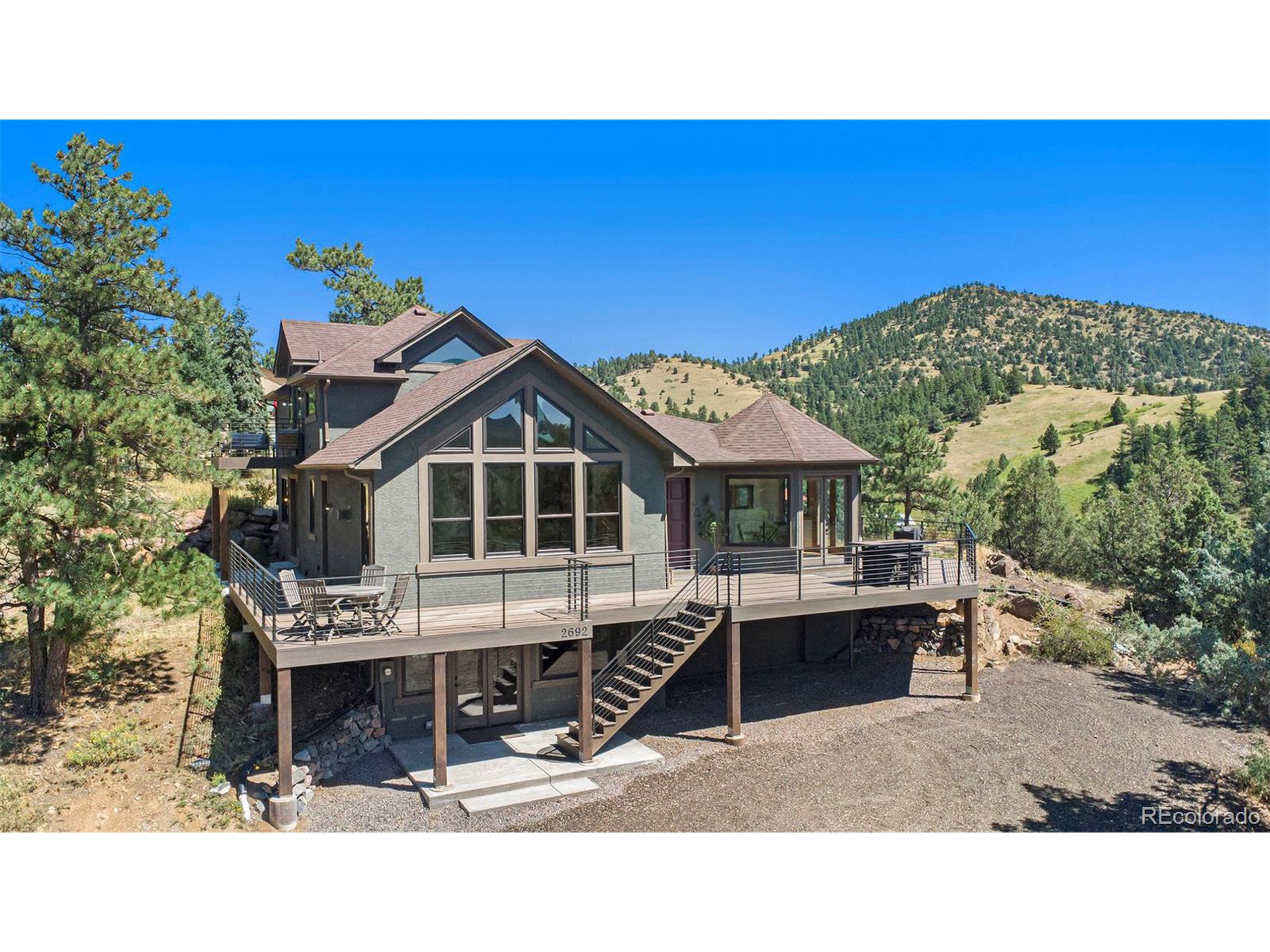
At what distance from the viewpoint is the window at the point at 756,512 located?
659 inches

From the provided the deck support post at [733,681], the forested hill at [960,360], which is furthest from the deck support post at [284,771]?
the forested hill at [960,360]

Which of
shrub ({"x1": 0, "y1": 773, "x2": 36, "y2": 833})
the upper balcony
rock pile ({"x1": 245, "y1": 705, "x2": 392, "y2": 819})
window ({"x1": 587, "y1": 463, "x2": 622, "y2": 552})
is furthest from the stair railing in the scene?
the upper balcony

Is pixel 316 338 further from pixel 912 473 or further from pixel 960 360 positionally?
pixel 960 360

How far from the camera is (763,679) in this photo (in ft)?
52.5

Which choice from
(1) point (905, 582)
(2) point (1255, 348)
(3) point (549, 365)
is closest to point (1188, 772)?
(1) point (905, 582)

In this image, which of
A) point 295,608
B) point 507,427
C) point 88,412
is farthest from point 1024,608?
point 88,412

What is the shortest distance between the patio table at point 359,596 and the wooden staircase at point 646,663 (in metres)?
3.45

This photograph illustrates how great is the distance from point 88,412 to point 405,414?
4.53 m

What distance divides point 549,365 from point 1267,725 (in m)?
12.4

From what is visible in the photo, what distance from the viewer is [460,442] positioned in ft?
42.5

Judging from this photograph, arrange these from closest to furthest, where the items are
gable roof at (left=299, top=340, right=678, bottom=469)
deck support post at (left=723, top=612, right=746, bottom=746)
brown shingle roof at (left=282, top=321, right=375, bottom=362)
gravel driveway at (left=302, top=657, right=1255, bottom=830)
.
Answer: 1. gravel driveway at (left=302, top=657, right=1255, bottom=830)
2. gable roof at (left=299, top=340, right=678, bottom=469)
3. deck support post at (left=723, top=612, right=746, bottom=746)
4. brown shingle roof at (left=282, top=321, right=375, bottom=362)

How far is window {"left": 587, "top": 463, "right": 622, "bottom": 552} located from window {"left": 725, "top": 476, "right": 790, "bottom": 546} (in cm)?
347

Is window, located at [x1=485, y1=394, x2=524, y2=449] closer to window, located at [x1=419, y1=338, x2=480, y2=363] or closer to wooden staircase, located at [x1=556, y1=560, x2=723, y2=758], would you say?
window, located at [x1=419, y1=338, x2=480, y2=363]

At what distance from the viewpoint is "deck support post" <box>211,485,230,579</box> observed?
1806 centimetres
